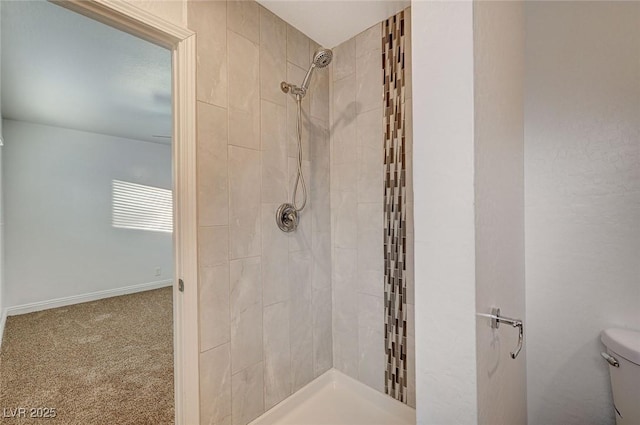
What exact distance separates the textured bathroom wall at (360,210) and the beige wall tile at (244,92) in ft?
2.13

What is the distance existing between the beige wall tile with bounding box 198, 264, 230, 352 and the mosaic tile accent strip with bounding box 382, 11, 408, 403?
3.20ft

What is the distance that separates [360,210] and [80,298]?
436 centimetres

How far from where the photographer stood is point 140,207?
4.47 metres

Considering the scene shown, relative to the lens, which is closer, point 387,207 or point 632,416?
point 632,416

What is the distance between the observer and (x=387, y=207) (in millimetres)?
1753

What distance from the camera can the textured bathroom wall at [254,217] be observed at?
1.35 meters

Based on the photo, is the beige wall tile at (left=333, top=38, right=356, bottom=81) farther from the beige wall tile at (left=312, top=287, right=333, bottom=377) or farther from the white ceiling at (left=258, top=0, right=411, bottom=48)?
the beige wall tile at (left=312, top=287, right=333, bottom=377)

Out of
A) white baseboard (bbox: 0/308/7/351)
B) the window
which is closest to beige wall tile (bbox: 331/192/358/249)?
the window

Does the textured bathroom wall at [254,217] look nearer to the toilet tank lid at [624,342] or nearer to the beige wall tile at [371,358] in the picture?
the beige wall tile at [371,358]

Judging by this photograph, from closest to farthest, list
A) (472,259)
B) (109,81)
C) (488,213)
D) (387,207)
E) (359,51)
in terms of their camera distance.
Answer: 1. (472,259)
2. (488,213)
3. (387,207)
4. (359,51)
5. (109,81)

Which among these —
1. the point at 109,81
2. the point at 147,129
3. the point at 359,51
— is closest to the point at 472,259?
the point at 359,51

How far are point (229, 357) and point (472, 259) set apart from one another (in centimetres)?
129

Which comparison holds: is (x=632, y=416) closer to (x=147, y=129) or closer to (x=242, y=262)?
(x=242, y=262)

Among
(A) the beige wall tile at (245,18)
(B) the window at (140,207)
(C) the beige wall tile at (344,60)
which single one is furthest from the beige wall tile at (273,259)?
(B) the window at (140,207)
